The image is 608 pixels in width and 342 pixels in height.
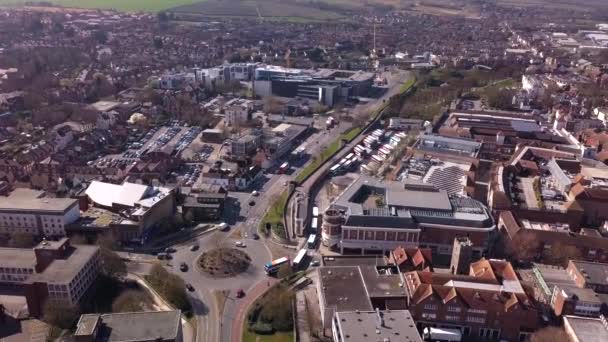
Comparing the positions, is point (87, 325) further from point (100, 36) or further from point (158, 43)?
point (100, 36)

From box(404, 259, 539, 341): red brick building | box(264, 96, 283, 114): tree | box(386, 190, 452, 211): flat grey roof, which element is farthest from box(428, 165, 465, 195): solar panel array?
box(264, 96, 283, 114): tree

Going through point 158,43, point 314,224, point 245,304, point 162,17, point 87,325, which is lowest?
point 245,304

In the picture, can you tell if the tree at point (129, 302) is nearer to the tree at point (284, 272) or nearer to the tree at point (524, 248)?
the tree at point (284, 272)

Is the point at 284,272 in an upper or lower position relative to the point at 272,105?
lower

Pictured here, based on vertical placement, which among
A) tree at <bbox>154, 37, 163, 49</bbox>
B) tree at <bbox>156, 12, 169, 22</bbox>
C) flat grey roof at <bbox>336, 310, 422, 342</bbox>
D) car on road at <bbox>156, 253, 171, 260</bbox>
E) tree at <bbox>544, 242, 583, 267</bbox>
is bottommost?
car on road at <bbox>156, 253, 171, 260</bbox>

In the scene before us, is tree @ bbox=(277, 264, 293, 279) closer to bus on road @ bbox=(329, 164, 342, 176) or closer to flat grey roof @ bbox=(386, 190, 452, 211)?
flat grey roof @ bbox=(386, 190, 452, 211)

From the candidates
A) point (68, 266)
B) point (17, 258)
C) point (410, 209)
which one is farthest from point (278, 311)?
point (17, 258)
